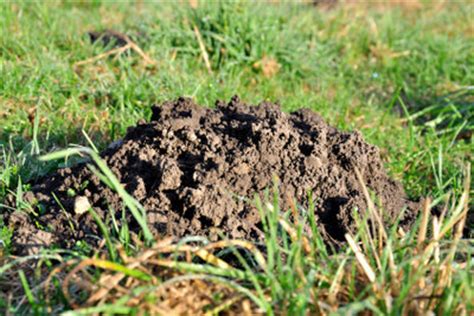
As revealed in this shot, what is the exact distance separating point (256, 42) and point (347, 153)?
213 cm

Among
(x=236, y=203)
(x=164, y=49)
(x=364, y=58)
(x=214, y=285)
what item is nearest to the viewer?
(x=214, y=285)

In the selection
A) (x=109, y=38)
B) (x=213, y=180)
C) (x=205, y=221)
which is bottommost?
(x=205, y=221)

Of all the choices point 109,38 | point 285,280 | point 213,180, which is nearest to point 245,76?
point 109,38

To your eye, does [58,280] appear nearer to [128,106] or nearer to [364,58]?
[128,106]

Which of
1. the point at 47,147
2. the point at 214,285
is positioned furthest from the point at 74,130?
the point at 214,285

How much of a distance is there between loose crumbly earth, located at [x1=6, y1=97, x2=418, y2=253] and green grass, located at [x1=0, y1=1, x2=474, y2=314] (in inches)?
6.3

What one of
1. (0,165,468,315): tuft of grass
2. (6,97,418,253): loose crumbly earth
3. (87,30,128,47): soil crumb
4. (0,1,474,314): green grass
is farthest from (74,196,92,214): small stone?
(87,30,128,47): soil crumb

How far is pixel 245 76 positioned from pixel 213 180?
7.53 ft

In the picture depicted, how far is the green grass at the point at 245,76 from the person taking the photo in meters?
3.91

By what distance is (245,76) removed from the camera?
16.2 ft

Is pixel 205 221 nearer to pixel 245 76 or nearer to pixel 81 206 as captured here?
pixel 81 206

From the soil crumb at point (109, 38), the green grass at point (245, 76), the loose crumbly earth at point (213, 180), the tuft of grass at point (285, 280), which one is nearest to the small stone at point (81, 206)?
the loose crumbly earth at point (213, 180)

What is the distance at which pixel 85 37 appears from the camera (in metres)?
4.97

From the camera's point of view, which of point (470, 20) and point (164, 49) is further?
point (470, 20)
